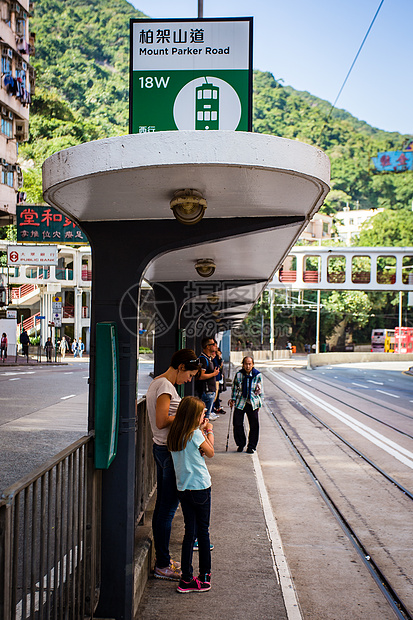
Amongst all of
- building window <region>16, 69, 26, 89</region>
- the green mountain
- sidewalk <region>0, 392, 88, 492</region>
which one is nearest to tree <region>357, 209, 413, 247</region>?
the green mountain

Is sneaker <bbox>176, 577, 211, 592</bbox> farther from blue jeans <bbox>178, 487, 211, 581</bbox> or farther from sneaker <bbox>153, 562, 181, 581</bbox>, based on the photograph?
sneaker <bbox>153, 562, 181, 581</bbox>

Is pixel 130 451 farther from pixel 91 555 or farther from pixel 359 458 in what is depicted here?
pixel 359 458

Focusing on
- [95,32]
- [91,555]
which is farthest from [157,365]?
[95,32]

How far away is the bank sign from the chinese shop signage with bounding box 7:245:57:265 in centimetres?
2461

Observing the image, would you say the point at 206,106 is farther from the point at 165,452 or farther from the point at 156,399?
the point at 165,452

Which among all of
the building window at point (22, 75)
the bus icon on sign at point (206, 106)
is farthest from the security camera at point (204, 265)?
the building window at point (22, 75)

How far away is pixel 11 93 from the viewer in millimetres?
33562

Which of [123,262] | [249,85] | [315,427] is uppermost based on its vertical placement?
[249,85]

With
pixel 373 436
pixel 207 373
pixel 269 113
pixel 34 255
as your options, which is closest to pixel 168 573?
pixel 207 373

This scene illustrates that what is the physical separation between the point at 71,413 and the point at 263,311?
2205 inches

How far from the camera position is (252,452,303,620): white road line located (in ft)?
14.7

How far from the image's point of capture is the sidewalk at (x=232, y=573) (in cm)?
439

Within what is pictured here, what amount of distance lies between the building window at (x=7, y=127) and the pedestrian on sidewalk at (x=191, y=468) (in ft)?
105

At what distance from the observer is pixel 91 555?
12.8 feet
